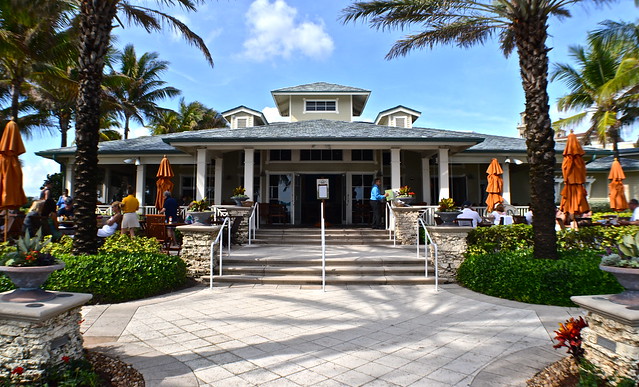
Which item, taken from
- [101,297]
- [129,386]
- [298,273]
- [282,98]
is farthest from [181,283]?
[282,98]

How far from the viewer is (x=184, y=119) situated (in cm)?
3312

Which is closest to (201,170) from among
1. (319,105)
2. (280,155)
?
(280,155)

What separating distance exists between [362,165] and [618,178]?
907 centimetres

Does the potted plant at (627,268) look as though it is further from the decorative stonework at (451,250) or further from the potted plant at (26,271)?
the potted plant at (26,271)

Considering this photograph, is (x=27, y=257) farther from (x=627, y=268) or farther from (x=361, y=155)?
(x=361, y=155)

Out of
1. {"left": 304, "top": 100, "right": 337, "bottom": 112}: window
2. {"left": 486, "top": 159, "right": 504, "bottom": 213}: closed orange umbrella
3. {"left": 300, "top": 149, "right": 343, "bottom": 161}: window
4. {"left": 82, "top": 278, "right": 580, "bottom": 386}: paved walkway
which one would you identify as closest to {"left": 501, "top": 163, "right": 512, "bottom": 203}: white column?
{"left": 486, "top": 159, "right": 504, "bottom": 213}: closed orange umbrella

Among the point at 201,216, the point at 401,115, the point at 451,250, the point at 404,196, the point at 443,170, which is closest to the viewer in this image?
the point at 451,250

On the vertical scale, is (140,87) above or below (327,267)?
above

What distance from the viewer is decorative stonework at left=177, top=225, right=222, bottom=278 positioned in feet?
26.3

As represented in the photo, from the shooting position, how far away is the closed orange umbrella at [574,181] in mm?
Result: 8203

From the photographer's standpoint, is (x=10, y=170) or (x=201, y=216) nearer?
(x=10, y=170)

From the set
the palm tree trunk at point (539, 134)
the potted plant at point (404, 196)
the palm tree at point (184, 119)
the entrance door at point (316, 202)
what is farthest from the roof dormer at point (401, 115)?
the palm tree at point (184, 119)

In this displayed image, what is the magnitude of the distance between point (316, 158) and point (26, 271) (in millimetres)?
13383

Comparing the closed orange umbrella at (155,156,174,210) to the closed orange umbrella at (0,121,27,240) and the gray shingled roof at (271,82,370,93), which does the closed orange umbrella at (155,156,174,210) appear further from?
the gray shingled roof at (271,82,370,93)
